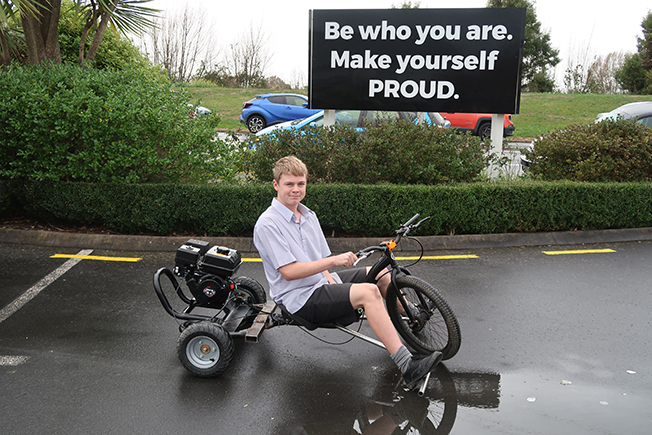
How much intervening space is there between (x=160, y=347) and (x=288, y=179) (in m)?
1.76

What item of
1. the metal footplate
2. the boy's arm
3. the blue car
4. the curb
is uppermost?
the blue car

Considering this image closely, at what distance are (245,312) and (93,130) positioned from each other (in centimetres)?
395

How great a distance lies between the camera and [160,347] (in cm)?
436

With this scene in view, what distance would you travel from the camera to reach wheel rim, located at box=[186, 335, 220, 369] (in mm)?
3883

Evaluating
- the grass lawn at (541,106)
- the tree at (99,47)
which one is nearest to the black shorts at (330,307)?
the tree at (99,47)

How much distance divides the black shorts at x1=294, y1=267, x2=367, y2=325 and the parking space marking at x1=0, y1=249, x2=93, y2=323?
2.91m

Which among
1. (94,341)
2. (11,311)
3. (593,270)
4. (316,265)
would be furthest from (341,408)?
(593,270)

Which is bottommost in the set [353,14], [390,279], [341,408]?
[341,408]

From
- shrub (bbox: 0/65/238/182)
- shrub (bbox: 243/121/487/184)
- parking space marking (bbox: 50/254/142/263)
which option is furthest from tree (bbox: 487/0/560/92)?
parking space marking (bbox: 50/254/142/263)

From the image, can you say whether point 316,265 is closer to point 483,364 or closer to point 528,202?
point 483,364

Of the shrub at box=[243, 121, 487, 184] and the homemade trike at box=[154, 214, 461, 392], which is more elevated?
the shrub at box=[243, 121, 487, 184]

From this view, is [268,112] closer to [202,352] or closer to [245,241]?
[245,241]

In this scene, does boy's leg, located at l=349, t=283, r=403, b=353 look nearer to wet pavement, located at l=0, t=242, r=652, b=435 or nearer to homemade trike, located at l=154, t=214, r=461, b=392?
homemade trike, located at l=154, t=214, r=461, b=392

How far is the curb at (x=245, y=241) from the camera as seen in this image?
697cm
